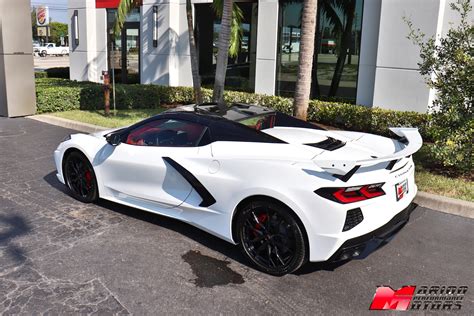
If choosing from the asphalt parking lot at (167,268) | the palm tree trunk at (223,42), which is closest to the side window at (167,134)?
the asphalt parking lot at (167,268)

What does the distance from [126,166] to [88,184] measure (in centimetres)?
87

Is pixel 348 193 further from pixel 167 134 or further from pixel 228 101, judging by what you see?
pixel 228 101

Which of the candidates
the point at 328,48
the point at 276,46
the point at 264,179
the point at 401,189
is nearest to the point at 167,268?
the point at 264,179

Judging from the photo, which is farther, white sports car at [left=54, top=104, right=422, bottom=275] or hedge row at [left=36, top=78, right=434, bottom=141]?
hedge row at [left=36, top=78, right=434, bottom=141]

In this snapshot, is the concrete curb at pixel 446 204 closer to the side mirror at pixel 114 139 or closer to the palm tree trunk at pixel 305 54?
the palm tree trunk at pixel 305 54

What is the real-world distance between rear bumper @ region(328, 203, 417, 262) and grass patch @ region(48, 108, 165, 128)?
7654mm

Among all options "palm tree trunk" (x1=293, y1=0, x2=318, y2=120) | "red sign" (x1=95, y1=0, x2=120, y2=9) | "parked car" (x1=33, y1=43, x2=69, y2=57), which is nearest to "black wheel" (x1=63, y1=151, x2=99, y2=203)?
"palm tree trunk" (x1=293, y1=0, x2=318, y2=120)

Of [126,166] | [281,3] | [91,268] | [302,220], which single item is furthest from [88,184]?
[281,3]

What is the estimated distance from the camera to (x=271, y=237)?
13.0ft

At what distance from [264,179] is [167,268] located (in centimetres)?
117

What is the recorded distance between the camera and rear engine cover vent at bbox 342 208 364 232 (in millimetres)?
3617

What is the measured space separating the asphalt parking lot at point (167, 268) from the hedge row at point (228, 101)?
2.90m

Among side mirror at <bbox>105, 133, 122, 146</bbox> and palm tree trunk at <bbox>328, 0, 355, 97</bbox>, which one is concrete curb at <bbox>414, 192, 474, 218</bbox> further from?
palm tree trunk at <bbox>328, 0, 355, 97</bbox>

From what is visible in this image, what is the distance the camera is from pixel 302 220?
3.70 metres
